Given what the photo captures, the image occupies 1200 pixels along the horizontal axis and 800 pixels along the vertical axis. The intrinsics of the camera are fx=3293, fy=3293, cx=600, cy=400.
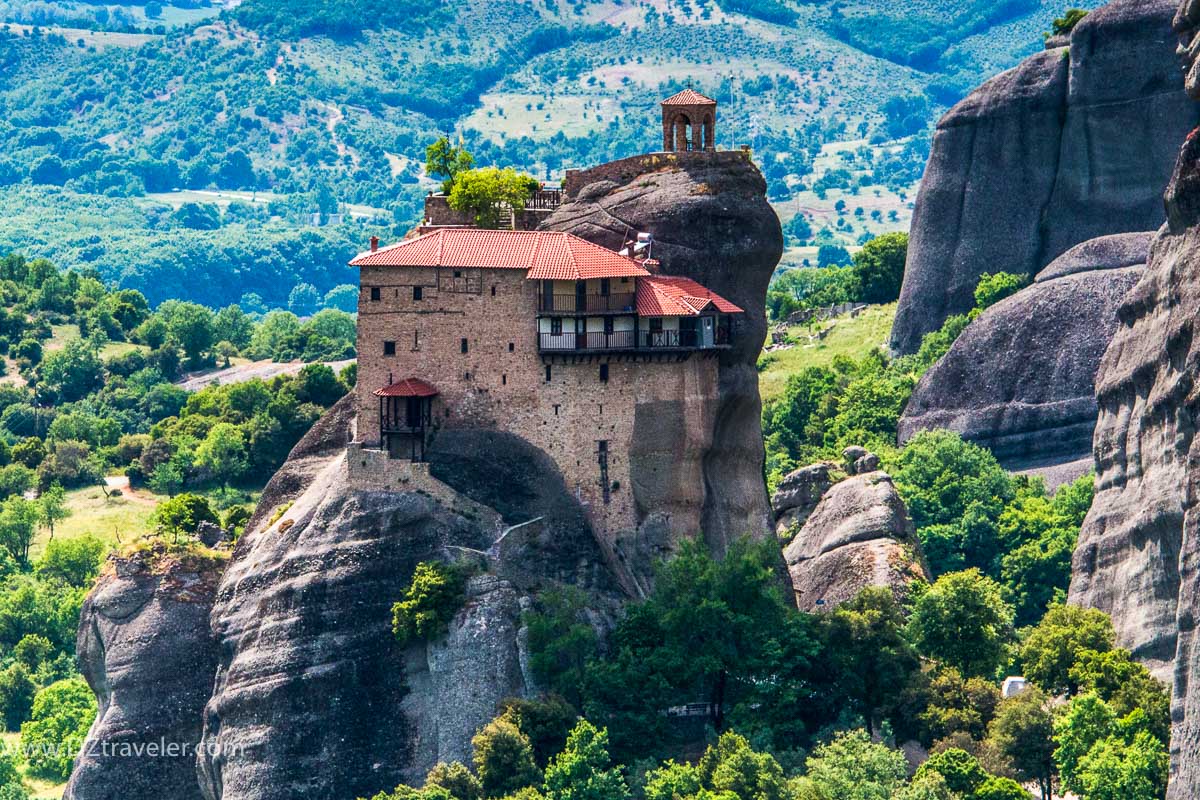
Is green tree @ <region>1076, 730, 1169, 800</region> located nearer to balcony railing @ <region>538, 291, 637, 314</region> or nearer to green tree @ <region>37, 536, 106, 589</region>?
balcony railing @ <region>538, 291, 637, 314</region>

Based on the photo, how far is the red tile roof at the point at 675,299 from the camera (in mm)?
114250

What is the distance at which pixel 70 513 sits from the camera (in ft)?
565

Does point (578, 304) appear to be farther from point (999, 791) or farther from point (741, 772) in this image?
point (999, 791)

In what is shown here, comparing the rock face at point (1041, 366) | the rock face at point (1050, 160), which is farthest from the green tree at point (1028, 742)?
the rock face at point (1050, 160)

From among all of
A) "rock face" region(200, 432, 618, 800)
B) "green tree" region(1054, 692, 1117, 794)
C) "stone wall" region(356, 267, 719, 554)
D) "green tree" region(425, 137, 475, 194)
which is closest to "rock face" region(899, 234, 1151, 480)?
"green tree" region(425, 137, 475, 194)

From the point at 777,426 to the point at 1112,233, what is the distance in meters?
19.5

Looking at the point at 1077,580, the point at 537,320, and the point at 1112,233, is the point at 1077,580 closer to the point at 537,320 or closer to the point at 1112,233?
the point at 537,320

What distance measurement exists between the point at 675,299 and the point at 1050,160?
5664 centimetres

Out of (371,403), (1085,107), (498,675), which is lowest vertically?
(498,675)

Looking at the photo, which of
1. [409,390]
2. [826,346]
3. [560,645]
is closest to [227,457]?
[826,346]

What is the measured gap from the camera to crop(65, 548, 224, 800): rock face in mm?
116562

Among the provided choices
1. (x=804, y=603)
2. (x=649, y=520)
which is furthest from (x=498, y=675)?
(x=804, y=603)

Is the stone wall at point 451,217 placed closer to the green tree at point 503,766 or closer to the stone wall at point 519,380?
the stone wall at point 519,380

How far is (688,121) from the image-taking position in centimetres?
12112
